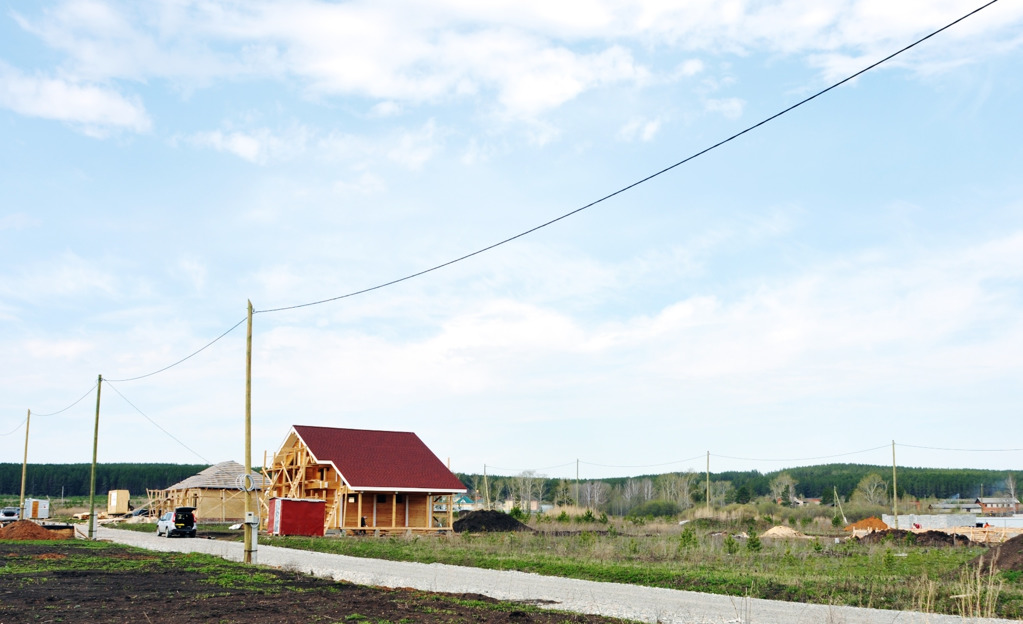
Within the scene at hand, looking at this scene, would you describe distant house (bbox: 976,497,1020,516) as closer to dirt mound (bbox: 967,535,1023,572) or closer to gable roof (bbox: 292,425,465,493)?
gable roof (bbox: 292,425,465,493)

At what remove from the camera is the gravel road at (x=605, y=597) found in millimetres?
14531

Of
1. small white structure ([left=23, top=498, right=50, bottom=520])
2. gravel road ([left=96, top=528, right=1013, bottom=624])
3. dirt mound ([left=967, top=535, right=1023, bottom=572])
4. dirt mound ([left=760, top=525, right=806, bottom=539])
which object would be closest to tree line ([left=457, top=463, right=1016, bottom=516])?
small white structure ([left=23, top=498, right=50, bottom=520])

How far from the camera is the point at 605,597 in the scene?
17.5 meters

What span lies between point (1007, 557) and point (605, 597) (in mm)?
13530

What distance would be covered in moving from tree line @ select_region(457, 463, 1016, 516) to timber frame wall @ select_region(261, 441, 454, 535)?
74.7 metres

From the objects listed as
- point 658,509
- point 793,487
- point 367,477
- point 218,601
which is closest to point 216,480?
point 367,477

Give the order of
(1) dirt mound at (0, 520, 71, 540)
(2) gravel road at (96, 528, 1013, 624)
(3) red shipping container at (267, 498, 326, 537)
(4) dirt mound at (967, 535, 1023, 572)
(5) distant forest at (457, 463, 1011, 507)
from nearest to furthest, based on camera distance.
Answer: (2) gravel road at (96, 528, 1013, 624) → (4) dirt mound at (967, 535, 1023, 572) → (1) dirt mound at (0, 520, 71, 540) → (3) red shipping container at (267, 498, 326, 537) → (5) distant forest at (457, 463, 1011, 507)

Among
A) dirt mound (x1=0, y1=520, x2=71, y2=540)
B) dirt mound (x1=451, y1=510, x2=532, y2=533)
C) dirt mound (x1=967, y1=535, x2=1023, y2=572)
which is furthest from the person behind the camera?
dirt mound (x1=451, y1=510, x2=532, y2=533)

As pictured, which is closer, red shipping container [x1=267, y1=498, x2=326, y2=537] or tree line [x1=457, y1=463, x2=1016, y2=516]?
red shipping container [x1=267, y1=498, x2=326, y2=537]

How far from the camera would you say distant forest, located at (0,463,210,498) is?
161375 millimetres

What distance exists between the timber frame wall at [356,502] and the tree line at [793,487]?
74.7m

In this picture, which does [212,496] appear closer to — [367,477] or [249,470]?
[367,477]

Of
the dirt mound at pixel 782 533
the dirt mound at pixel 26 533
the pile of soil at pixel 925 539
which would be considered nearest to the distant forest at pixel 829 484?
the dirt mound at pixel 782 533

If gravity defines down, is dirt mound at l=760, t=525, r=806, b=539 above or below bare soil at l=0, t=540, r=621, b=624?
below
